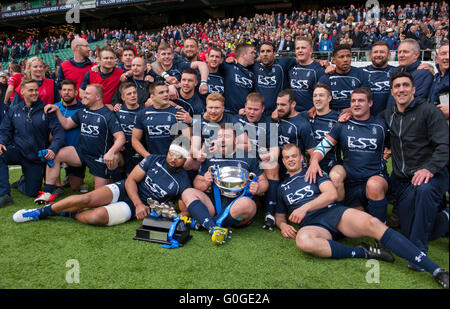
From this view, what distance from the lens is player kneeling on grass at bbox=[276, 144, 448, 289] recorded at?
8.82ft

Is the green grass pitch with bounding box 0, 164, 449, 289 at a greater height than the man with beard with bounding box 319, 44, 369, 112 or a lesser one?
lesser

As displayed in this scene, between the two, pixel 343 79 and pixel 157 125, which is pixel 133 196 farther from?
pixel 343 79

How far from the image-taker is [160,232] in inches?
128

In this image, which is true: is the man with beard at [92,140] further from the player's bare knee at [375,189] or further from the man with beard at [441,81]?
the man with beard at [441,81]

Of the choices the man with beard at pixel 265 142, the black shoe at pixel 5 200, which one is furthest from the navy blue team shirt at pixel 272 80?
the black shoe at pixel 5 200

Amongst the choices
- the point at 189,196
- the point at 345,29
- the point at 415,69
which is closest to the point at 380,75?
the point at 415,69

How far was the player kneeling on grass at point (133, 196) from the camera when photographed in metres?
3.67

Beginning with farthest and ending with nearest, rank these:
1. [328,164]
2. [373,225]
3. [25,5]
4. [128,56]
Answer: [25,5], [128,56], [328,164], [373,225]

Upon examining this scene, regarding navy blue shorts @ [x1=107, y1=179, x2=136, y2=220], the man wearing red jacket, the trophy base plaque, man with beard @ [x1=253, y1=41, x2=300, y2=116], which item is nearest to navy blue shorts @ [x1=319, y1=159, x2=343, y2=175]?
man with beard @ [x1=253, y1=41, x2=300, y2=116]

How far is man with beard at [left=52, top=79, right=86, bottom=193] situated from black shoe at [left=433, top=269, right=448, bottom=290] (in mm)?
4418

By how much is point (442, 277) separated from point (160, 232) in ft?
7.55

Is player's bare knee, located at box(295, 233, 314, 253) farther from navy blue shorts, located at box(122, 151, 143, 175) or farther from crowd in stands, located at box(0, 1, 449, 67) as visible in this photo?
crowd in stands, located at box(0, 1, 449, 67)

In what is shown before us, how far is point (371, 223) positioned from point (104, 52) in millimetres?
4293
